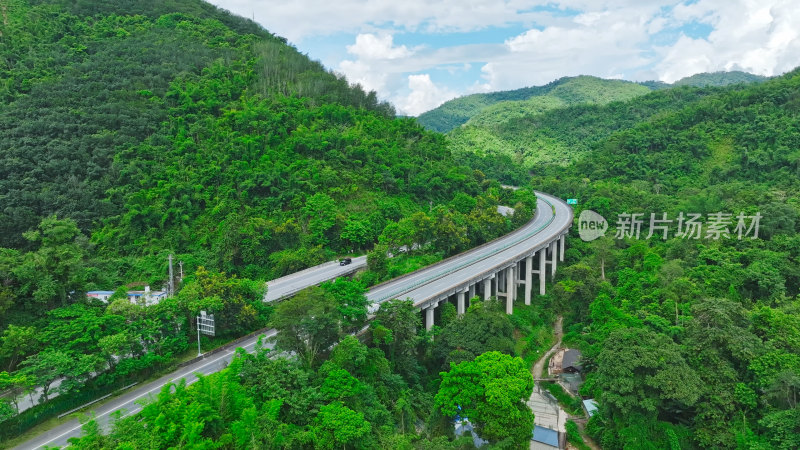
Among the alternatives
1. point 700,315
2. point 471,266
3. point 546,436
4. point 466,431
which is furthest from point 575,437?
point 471,266

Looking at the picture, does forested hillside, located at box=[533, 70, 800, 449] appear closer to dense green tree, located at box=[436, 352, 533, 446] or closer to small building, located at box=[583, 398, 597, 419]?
small building, located at box=[583, 398, 597, 419]

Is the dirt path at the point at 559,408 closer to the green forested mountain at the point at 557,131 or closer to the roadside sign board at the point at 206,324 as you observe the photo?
the roadside sign board at the point at 206,324

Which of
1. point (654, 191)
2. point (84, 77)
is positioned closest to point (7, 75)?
point (84, 77)

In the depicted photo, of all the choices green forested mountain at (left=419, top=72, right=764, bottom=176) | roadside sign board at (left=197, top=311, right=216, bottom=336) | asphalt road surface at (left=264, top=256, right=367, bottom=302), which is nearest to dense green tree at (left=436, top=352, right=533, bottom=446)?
roadside sign board at (left=197, top=311, right=216, bottom=336)

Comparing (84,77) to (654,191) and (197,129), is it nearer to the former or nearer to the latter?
(197,129)

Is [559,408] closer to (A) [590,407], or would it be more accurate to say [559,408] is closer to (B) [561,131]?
(A) [590,407]
